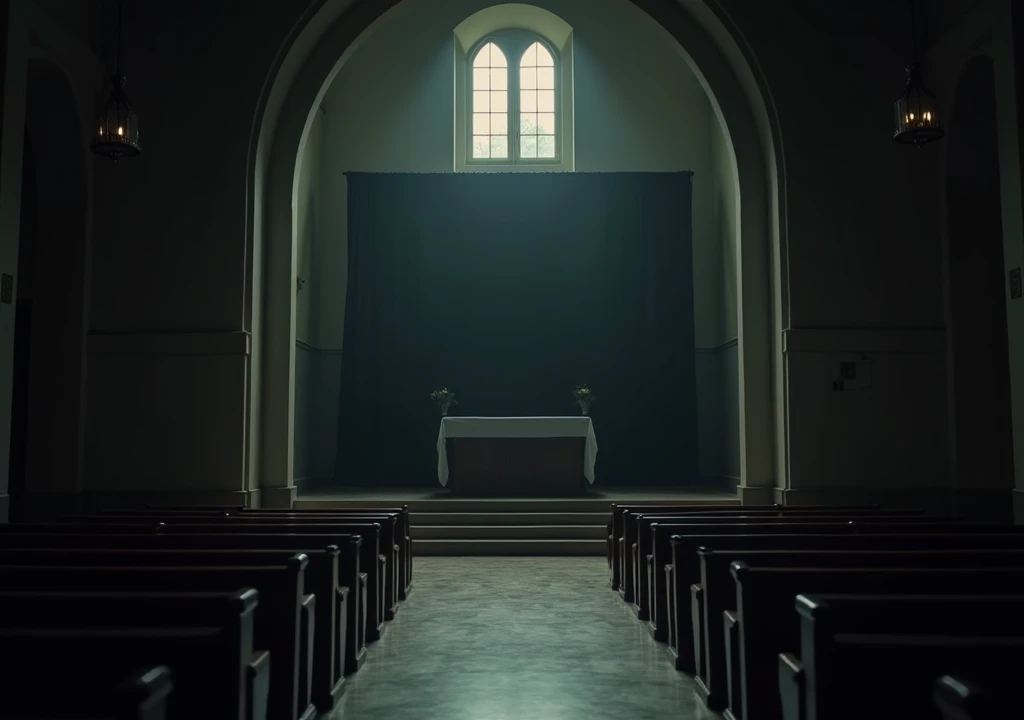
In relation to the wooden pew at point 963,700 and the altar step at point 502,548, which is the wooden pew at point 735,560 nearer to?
the wooden pew at point 963,700

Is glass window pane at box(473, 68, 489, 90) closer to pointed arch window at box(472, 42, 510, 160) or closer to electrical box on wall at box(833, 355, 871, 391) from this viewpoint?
pointed arch window at box(472, 42, 510, 160)

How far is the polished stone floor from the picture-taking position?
146 inches

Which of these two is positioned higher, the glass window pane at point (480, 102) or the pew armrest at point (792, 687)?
the glass window pane at point (480, 102)

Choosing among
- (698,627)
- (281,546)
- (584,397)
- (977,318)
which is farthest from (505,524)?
(281,546)

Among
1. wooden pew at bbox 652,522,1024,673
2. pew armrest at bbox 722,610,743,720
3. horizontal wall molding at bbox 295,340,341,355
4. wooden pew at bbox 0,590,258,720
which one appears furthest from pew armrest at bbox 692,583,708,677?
horizontal wall molding at bbox 295,340,341,355

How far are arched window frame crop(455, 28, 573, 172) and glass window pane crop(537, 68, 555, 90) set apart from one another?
0.07 m

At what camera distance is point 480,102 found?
1415 centimetres

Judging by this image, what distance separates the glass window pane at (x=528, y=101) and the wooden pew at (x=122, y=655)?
12.3 meters

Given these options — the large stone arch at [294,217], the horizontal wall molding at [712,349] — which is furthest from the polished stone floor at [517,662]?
the horizontal wall molding at [712,349]

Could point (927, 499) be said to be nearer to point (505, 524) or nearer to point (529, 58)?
point (505, 524)

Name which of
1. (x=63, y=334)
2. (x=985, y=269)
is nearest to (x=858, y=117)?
(x=985, y=269)

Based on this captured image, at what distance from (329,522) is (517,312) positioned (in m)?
8.85

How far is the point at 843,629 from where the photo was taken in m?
2.61

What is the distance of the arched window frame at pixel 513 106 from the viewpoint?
554 inches
